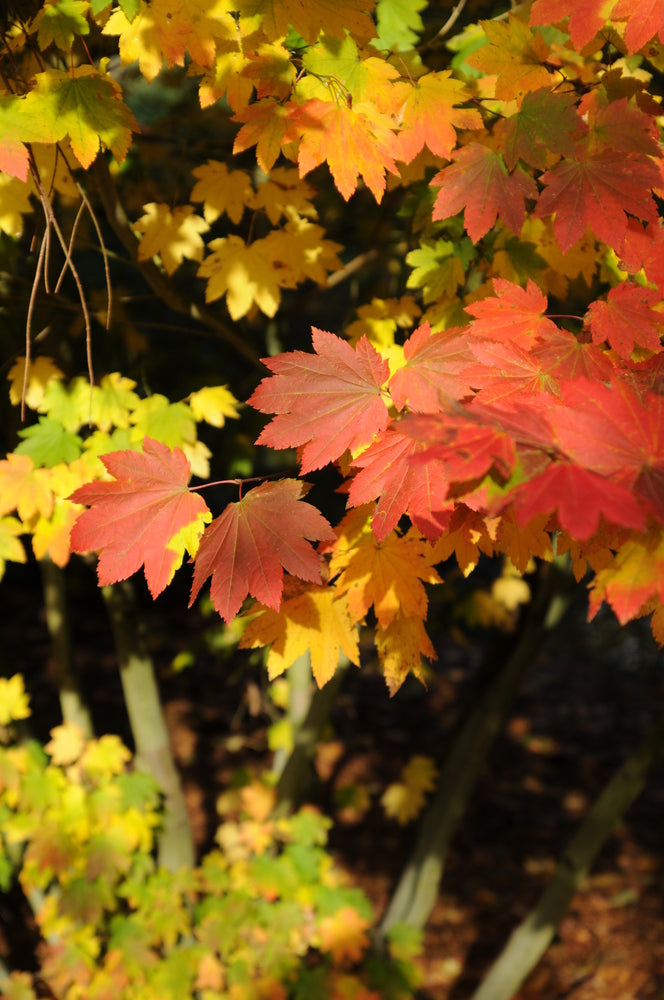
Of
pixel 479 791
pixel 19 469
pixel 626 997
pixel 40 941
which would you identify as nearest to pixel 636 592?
pixel 19 469

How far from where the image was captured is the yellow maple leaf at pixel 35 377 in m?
2.36

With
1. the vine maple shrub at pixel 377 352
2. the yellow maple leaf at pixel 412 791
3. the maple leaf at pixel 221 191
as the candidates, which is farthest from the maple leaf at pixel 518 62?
the yellow maple leaf at pixel 412 791

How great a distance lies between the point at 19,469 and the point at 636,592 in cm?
173

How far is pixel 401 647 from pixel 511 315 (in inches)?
28.0

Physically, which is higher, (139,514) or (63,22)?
(63,22)

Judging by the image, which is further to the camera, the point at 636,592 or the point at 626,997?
the point at 626,997

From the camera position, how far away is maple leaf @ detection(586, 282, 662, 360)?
55.4 inches

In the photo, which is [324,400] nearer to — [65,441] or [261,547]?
[261,547]

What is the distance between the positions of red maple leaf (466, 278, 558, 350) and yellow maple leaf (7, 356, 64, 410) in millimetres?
1449

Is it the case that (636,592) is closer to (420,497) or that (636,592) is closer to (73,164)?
(420,497)

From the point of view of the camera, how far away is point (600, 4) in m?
1.49

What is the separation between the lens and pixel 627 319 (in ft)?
4.65

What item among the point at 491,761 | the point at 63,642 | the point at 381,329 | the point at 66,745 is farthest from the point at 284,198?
the point at 491,761

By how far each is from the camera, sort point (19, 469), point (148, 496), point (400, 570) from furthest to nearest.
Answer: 1. point (19, 469)
2. point (400, 570)
3. point (148, 496)
